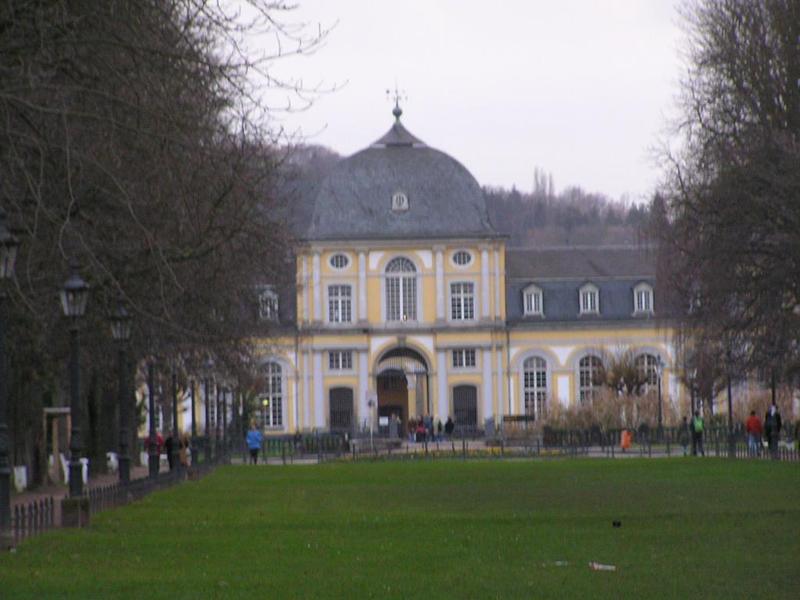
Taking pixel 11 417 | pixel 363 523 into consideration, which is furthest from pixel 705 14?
pixel 363 523

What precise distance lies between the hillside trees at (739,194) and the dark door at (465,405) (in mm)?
44973

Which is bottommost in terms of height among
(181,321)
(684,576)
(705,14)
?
(684,576)

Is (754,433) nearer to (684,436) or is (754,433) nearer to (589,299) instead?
(684,436)

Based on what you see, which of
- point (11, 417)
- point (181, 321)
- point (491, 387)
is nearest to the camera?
point (181, 321)

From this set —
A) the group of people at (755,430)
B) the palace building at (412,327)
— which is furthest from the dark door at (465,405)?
the group of people at (755,430)

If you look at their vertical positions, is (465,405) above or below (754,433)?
above

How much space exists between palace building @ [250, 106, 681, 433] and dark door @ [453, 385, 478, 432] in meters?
0.06

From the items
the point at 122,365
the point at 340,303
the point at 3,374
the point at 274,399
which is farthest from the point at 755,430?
the point at 274,399

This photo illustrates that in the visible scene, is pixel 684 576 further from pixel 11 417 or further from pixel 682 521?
pixel 11 417

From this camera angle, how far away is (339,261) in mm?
94312

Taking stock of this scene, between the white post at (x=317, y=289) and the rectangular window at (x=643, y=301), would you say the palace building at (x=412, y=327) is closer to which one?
the white post at (x=317, y=289)

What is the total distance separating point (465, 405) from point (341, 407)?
18.5ft

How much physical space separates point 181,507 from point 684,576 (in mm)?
14128

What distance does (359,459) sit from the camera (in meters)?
61.9
